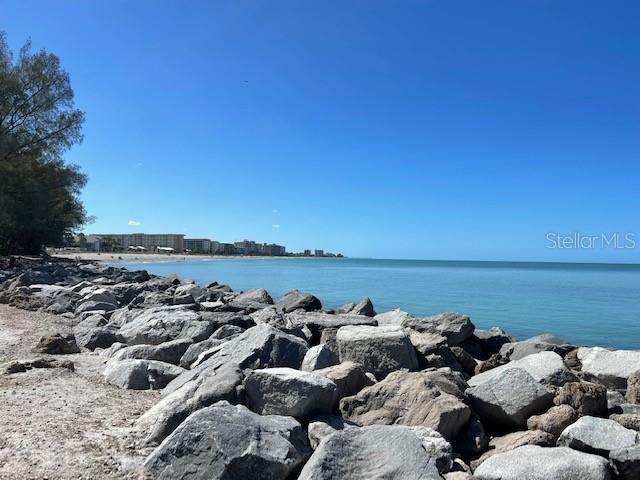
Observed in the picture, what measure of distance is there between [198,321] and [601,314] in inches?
704

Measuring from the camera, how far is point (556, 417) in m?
4.86

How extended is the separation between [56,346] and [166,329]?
1.68 meters

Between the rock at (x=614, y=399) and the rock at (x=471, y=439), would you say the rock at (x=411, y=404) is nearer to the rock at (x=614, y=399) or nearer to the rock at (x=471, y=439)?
the rock at (x=471, y=439)

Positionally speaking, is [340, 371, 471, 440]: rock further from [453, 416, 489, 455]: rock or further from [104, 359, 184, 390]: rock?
[104, 359, 184, 390]: rock

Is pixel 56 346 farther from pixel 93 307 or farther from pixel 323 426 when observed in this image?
pixel 323 426

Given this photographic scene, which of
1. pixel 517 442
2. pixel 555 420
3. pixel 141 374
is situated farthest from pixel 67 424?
pixel 555 420

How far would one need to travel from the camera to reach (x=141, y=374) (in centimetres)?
661

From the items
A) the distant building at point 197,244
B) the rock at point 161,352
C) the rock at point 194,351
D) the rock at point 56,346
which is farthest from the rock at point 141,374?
the distant building at point 197,244

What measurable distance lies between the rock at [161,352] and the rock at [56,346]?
123 centimetres

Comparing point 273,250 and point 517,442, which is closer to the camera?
point 517,442

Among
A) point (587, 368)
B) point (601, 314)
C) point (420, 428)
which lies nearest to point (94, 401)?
point (420, 428)

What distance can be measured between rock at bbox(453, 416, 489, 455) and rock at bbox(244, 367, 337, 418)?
1202 mm

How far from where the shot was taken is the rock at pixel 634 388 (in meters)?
6.06

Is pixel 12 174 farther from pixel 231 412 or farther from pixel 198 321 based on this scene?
pixel 231 412
